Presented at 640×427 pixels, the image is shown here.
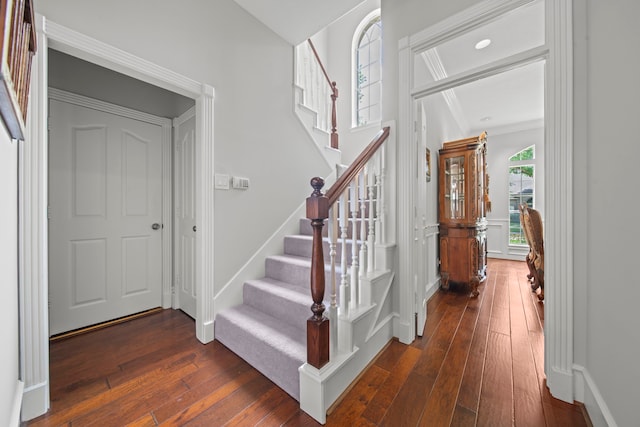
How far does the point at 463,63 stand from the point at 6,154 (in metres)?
4.09

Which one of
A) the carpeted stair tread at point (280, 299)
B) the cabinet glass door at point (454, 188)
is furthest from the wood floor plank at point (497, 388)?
the cabinet glass door at point (454, 188)

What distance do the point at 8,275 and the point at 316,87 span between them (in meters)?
3.20

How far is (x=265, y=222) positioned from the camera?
240 centimetres

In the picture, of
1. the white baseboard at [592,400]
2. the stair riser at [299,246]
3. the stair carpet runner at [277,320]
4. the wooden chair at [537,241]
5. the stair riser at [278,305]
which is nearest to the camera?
the white baseboard at [592,400]

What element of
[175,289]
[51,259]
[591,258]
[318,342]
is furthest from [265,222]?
[591,258]

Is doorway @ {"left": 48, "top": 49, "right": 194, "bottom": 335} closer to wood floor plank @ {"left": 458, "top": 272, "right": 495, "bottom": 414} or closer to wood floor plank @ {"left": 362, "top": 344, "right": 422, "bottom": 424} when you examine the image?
wood floor plank @ {"left": 362, "top": 344, "right": 422, "bottom": 424}

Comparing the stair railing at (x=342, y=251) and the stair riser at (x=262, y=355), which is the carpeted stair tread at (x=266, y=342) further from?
the stair railing at (x=342, y=251)

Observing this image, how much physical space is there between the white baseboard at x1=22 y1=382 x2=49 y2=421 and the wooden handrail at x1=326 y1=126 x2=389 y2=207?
1730 millimetres

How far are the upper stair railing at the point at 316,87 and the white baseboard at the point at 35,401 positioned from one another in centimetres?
314

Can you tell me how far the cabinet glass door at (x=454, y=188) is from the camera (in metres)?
3.15

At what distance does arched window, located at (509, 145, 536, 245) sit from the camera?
5.20 m

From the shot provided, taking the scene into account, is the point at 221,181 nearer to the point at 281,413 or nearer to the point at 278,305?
the point at 278,305

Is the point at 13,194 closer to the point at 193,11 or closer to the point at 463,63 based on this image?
the point at 193,11

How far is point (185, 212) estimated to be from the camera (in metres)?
2.51
